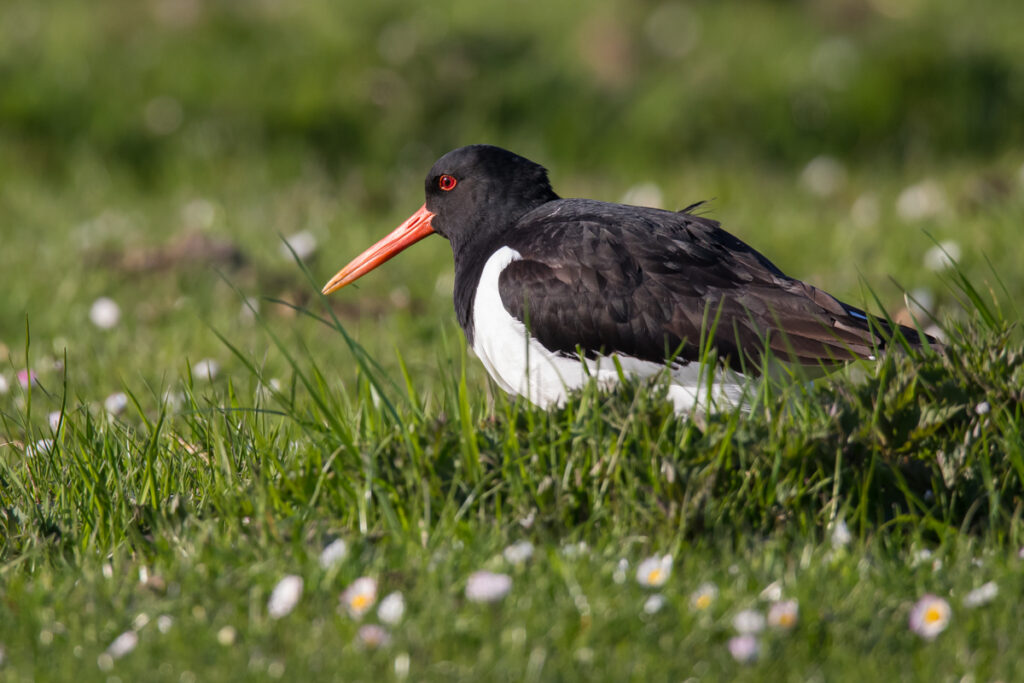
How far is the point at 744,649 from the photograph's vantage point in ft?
8.42

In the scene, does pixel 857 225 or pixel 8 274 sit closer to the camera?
pixel 8 274

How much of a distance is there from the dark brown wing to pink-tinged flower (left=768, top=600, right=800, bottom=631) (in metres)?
1.21

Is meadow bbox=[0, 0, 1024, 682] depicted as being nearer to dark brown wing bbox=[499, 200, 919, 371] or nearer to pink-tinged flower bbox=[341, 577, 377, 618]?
pink-tinged flower bbox=[341, 577, 377, 618]

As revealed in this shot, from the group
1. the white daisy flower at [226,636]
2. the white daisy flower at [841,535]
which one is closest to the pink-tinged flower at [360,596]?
the white daisy flower at [226,636]

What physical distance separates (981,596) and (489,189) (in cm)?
273

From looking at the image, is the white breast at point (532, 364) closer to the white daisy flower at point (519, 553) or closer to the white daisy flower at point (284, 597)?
the white daisy flower at point (519, 553)

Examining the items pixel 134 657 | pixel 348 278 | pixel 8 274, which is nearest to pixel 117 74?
pixel 8 274

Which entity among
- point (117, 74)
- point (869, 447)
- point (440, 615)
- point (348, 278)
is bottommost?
point (440, 615)

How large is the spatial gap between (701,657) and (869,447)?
977mm

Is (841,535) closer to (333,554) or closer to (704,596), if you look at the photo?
(704,596)

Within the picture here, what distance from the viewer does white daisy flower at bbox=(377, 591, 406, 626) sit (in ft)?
8.93

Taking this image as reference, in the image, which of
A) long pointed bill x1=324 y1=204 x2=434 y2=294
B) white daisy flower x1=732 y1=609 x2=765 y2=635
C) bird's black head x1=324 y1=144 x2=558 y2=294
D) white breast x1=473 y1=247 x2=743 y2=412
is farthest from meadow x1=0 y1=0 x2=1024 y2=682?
bird's black head x1=324 y1=144 x2=558 y2=294

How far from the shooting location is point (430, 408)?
12.7 feet

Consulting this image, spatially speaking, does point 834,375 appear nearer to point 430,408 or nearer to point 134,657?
point 430,408
